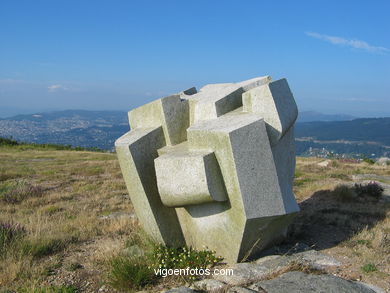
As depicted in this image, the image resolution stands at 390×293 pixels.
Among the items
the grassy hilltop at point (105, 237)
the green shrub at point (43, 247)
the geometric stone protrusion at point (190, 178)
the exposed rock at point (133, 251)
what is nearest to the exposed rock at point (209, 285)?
the grassy hilltop at point (105, 237)

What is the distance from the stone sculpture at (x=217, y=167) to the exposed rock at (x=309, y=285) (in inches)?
33.3

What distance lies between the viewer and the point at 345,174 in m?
17.9

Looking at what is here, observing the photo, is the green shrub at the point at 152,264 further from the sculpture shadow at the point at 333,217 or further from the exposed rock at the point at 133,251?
the sculpture shadow at the point at 333,217

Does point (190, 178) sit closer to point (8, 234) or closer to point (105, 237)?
point (105, 237)

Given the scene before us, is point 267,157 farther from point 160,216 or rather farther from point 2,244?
point 2,244

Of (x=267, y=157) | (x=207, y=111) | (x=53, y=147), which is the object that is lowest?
(x=53, y=147)

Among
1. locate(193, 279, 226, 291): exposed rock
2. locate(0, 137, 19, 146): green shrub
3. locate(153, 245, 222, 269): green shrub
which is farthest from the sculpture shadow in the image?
locate(0, 137, 19, 146): green shrub

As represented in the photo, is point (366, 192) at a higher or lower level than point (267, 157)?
lower

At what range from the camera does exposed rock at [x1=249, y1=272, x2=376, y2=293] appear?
199 inches

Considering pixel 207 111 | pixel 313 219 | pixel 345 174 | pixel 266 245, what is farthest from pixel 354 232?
pixel 345 174

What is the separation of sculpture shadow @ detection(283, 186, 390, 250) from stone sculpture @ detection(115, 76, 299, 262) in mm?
967

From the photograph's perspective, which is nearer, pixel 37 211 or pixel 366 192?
pixel 37 211

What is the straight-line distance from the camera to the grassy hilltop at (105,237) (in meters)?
5.81

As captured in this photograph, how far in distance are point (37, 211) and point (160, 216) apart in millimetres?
5540
